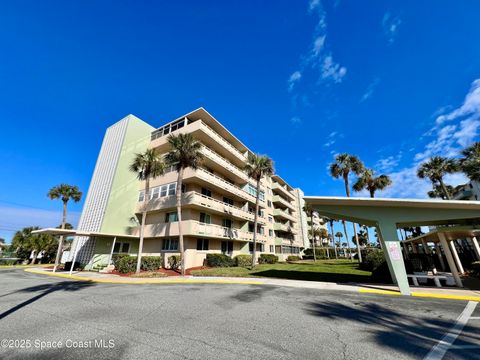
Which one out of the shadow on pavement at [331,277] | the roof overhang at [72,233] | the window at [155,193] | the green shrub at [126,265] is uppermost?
the window at [155,193]

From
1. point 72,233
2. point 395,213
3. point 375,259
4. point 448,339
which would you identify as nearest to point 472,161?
point 375,259

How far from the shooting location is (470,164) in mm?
22312

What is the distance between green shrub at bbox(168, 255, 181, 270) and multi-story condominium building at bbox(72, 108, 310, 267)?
3.62ft

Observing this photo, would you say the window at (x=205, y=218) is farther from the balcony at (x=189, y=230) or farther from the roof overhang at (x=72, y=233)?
the roof overhang at (x=72, y=233)

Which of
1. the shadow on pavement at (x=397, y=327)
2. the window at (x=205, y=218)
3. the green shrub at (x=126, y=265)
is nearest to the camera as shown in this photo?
the shadow on pavement at (x=397, y=327)

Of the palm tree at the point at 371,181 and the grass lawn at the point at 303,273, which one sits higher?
the palm tree at the point at 371,181

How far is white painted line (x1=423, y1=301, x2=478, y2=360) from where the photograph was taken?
14.5ft

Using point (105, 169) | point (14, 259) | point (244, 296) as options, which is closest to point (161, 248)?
point (105, 169)

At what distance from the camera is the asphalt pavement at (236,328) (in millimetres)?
4590

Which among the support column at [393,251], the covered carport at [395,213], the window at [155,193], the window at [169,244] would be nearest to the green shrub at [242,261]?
the window at [169,244]

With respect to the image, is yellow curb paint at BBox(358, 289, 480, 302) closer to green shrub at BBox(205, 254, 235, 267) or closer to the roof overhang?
green shrub at BBox(205, 254, 235, 267)

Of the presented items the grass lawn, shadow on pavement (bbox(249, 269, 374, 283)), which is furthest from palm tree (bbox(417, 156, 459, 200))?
shadow on pavement (bbox(249, 269, 374, 283))

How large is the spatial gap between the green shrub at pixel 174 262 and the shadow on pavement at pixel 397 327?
57.7 ft

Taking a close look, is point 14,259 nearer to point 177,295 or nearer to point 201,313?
point 177,295
